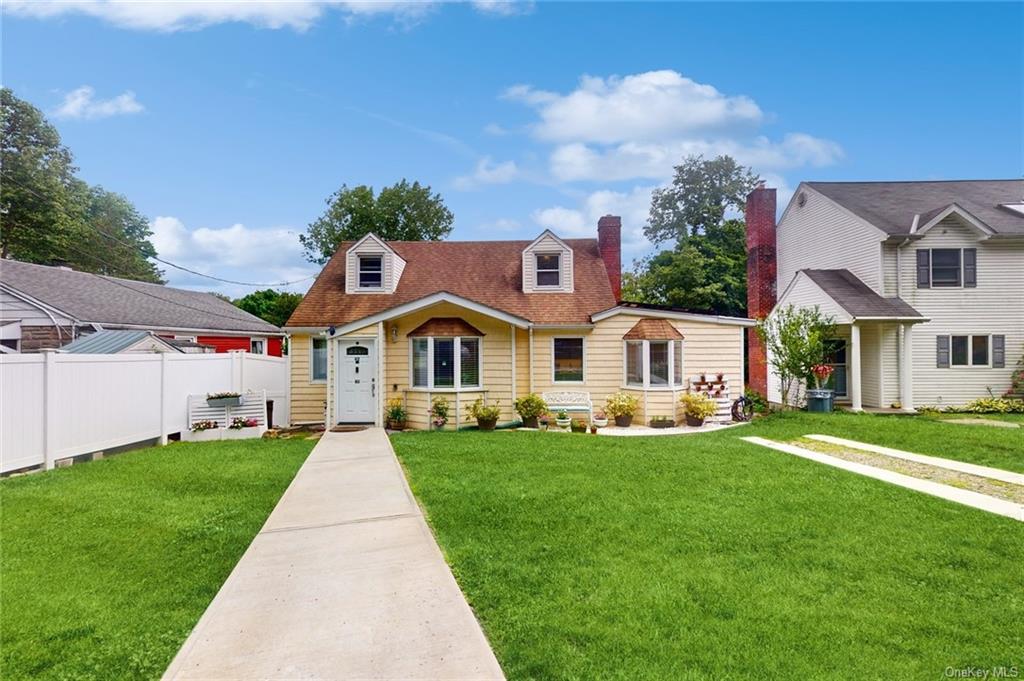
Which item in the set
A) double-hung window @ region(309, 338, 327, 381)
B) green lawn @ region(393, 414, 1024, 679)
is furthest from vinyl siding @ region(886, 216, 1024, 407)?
double-hung window @ region(309, 338, 327, 381)

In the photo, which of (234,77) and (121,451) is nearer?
(121,451)

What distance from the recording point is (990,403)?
48.8 ft

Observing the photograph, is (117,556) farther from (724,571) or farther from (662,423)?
(662,423)

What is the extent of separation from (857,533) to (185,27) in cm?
1813

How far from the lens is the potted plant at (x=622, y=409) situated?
1295 centimetres

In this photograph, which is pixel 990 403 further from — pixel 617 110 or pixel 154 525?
pixel 154 525

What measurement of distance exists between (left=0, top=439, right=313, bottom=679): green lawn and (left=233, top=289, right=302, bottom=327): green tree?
84.1 feet

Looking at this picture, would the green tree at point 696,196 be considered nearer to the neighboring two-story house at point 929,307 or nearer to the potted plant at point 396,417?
the neighboring two-story house at point 929,307

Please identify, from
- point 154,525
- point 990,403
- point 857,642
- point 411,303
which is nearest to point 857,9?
point 990,403

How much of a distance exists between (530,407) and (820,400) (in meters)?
8.99

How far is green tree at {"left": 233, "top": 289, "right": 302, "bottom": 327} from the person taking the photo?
33947mm

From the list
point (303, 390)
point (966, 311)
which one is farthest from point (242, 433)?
point (966, 311)

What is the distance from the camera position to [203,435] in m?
10.9

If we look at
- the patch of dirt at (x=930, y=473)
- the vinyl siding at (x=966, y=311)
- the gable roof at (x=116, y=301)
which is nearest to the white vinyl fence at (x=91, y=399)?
the gable roof at (x=116, y=301)
